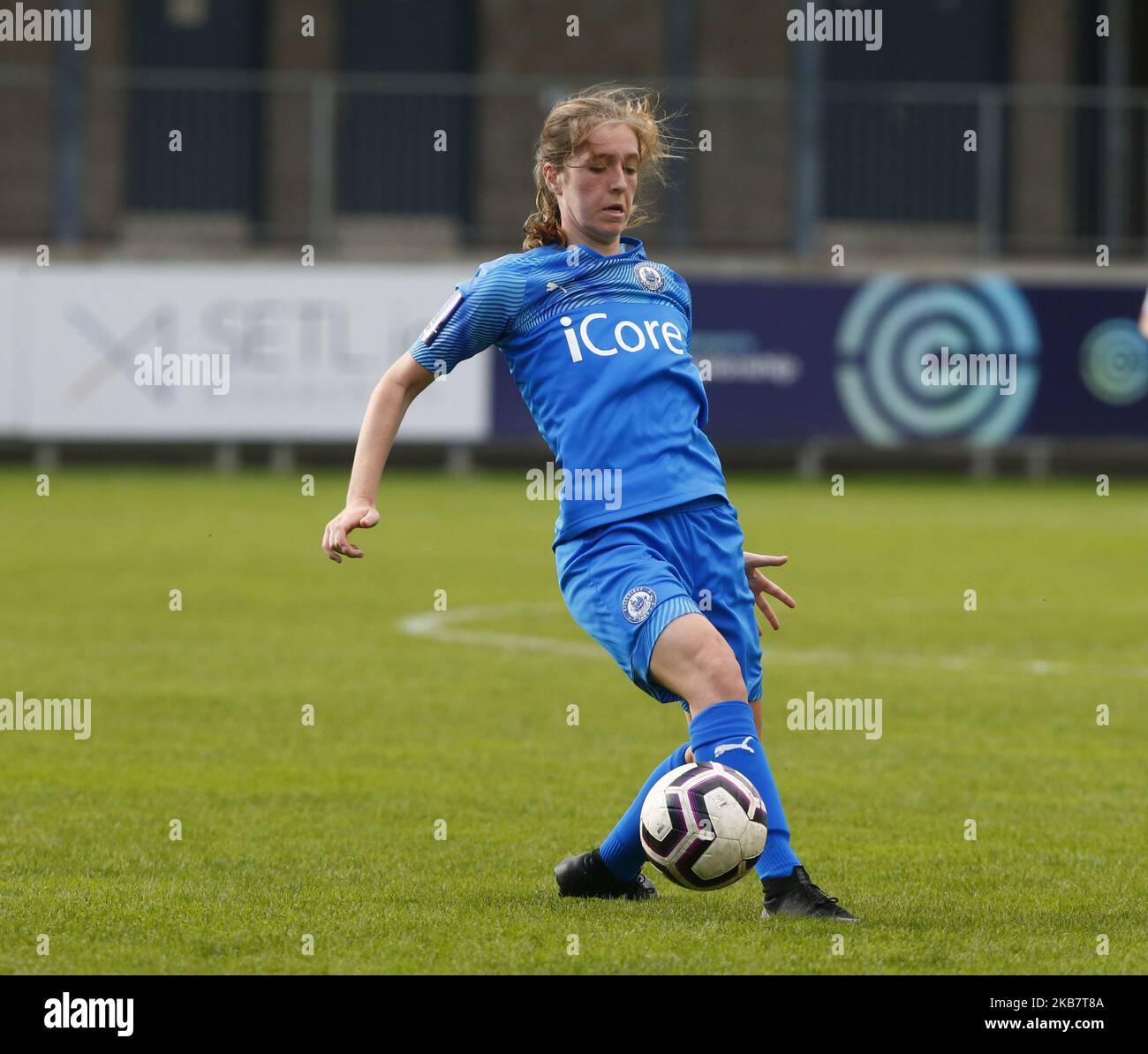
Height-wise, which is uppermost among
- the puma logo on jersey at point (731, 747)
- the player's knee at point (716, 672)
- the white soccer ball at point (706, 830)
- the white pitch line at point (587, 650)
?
the player's knee at point (716, 672)

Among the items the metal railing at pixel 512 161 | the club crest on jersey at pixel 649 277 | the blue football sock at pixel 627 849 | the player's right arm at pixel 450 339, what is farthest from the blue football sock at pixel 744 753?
the metal railing at pixel 512 161

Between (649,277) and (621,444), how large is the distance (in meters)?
0.48

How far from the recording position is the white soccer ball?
14.4ft

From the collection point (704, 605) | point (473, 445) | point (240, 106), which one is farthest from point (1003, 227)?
point (704, 605)

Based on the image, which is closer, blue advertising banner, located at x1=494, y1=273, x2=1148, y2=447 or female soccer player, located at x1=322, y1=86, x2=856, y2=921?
female soccer player, located at x1=322, y1=86, x2=856, y2=921

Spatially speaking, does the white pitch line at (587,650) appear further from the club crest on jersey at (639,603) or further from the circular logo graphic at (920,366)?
the circular logo graphic at (920,366)

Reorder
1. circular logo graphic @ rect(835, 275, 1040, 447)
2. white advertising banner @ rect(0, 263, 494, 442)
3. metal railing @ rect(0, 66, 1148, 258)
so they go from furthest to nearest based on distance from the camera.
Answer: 1. metal railing @ rect(0, 66, 1148, 258)
2. circular logo graphic @ rect(835, 275, 1040, 447)
3. white advertising banner @ rect(0, 263, 494, 442)

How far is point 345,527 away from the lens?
4.40 metres

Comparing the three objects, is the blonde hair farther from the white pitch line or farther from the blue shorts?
the white pitch line

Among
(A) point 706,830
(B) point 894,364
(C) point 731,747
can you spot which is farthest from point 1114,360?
(A) point 706,830

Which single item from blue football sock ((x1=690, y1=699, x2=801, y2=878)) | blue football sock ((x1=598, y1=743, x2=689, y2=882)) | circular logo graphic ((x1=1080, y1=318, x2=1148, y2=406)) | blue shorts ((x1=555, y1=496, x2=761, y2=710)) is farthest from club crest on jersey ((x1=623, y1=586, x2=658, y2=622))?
circular logo graphic ((x1=1080, y1=318, x2=1148, y2=406))

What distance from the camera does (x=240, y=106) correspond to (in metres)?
24.4

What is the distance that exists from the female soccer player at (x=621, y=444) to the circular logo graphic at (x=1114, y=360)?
1633cm

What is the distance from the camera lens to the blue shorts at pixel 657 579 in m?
4.52
